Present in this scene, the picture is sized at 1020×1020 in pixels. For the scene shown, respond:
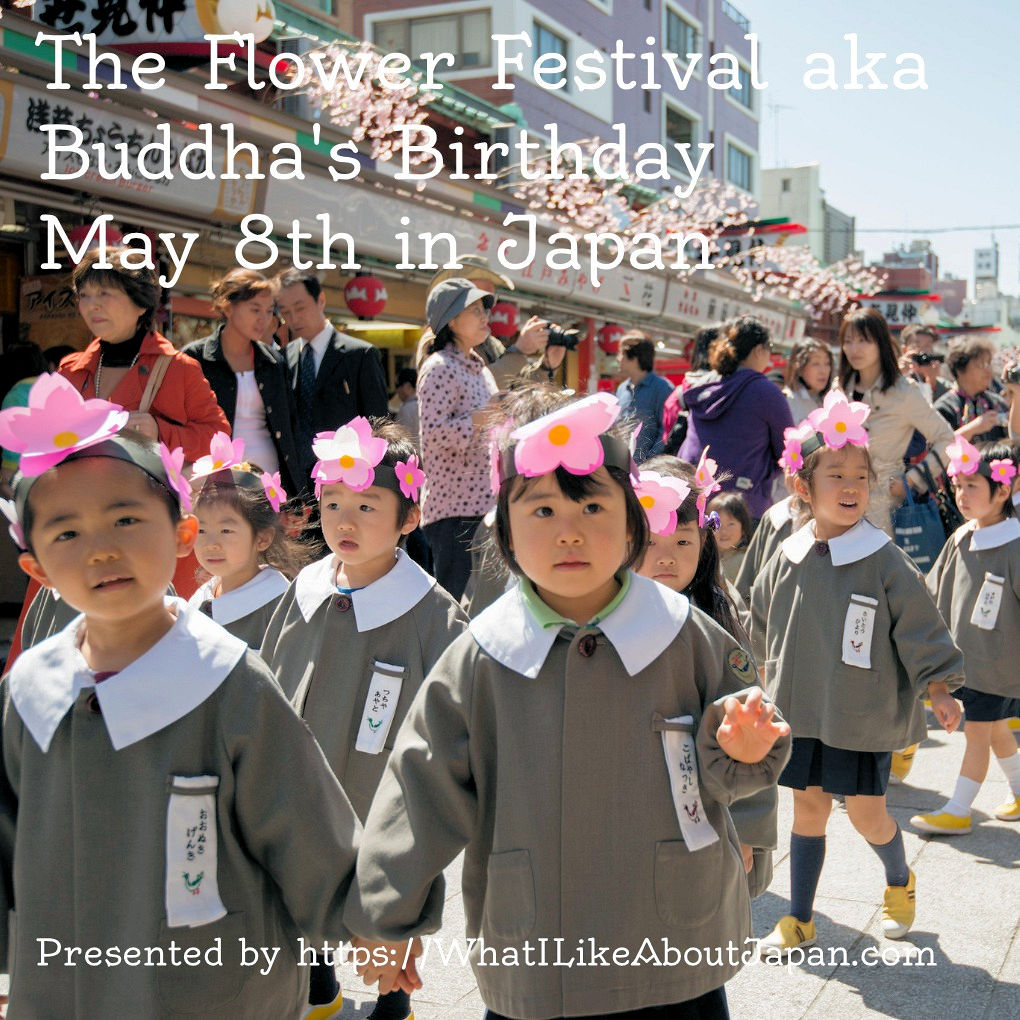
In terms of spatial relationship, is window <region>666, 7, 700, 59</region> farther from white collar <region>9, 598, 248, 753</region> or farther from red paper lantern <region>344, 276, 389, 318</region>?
white collar <region>9, 598, 248, 753</region>

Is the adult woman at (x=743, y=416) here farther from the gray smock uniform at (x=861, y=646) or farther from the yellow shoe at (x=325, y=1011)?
the yellow shoe at (x=325, y=1011)

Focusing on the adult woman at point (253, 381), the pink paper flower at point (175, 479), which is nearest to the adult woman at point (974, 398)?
the adult woman at point (253, 381)

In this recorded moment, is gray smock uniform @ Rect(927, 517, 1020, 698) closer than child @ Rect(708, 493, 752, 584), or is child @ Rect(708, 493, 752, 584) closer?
gray smock uniform @ Rect(927, 517, 1020, 698)

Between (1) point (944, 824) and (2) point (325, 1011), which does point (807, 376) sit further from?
(2) point (325, 1011)

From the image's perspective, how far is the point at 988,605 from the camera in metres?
4.92

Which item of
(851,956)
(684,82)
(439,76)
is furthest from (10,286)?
(684,82)

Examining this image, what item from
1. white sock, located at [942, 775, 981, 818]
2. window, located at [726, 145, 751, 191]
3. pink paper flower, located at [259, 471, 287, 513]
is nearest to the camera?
pink paper flower, located at [259, 471, 287, 513]

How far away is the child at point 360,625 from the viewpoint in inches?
Result: 120

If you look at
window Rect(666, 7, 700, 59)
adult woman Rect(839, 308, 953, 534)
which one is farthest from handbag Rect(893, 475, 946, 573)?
window Rect(666, 7, 700, 59)

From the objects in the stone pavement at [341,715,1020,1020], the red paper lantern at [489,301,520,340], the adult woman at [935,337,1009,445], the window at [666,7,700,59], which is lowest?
the stone pavement at [341,715,1020,1020]

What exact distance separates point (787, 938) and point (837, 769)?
20.1 inches

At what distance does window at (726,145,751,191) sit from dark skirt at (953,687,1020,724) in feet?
93.6

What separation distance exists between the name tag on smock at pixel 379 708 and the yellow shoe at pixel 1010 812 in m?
2.78

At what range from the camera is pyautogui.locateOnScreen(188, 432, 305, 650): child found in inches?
142
